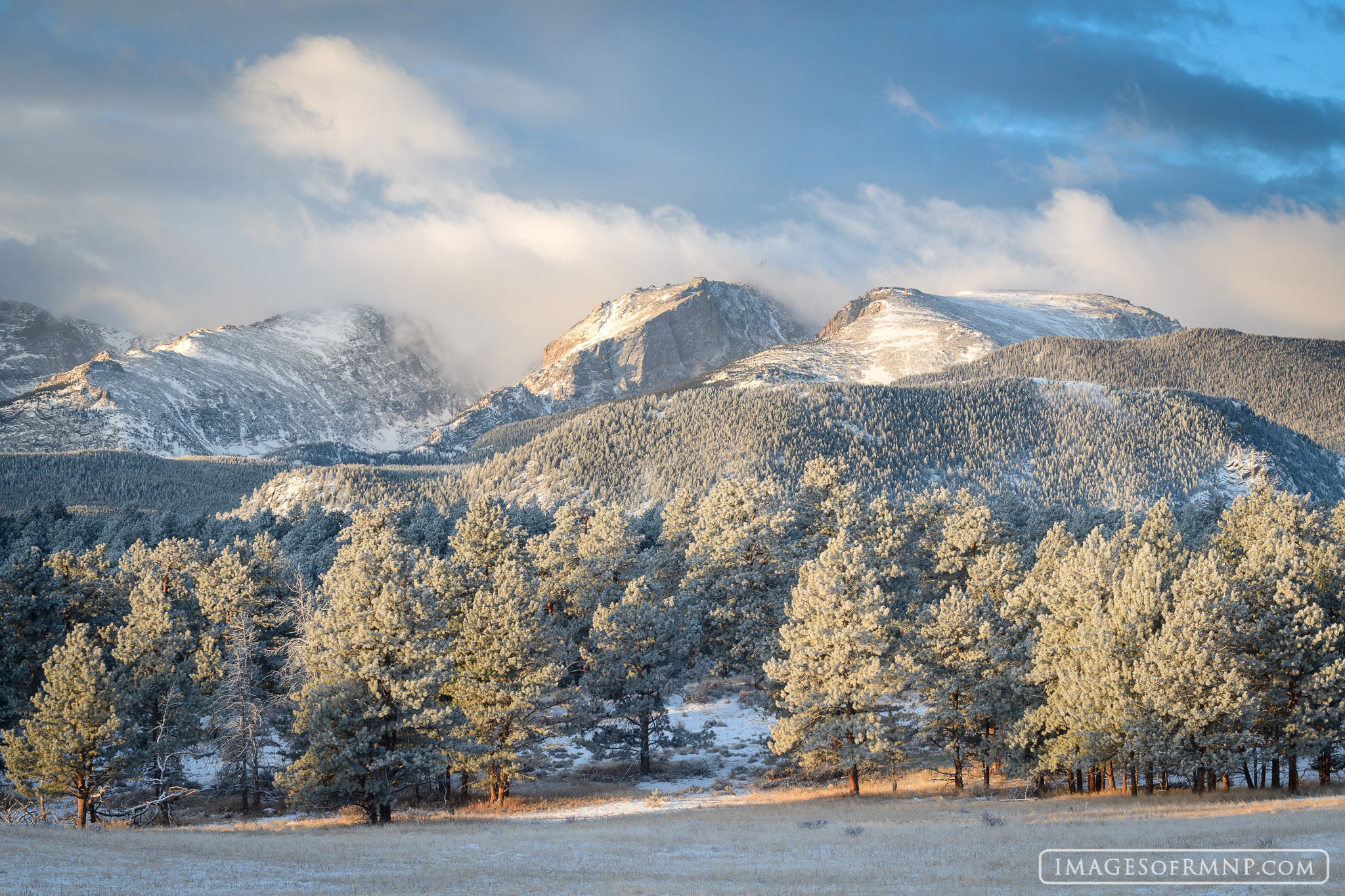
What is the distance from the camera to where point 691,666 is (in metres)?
67.5

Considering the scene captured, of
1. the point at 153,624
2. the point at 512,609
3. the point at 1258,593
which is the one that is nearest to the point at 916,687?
the point at 1258,593

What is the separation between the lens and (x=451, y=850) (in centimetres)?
3388

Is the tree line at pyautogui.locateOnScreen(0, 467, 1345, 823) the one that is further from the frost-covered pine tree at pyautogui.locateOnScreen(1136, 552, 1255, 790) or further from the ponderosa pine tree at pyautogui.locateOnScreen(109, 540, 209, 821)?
the ponderosa pine tree at pyautogui.locateOnScreen(109, 540, 209, 821)

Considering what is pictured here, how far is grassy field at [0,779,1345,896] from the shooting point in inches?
1041

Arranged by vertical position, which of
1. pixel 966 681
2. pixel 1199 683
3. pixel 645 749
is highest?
pixel 1199 683

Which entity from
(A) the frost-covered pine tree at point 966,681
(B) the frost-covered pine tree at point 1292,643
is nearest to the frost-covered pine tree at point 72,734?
(A) the frost-covered pine tree at point 966,681

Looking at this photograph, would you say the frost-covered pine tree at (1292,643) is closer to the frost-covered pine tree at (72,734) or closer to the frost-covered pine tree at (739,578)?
the frost-covered pine tree at (739,578)

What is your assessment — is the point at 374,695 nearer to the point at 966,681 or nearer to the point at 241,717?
the point at 241,717

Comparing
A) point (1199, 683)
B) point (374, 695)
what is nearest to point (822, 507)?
point (1199, 683)

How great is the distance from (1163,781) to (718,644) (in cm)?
3165

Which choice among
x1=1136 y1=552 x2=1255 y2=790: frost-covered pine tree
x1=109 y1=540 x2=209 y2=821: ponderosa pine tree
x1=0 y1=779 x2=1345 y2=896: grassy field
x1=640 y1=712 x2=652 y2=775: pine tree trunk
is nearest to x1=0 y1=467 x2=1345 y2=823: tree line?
x1=1136 y1=552 x2=1255 y2=790: frost-covered pine tree

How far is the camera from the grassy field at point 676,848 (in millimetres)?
26438

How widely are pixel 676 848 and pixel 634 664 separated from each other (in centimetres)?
2367

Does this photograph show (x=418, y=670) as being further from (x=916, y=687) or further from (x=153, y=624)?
(x=916, y=687)
